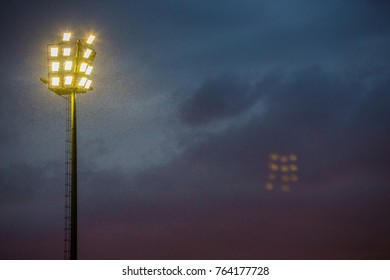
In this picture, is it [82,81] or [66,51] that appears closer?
[82,81]

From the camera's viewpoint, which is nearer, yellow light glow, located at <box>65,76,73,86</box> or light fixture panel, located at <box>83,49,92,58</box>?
yellow light glow, located at <box>65,76,73,86</box>

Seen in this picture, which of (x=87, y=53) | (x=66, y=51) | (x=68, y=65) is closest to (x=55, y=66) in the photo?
(x=68, y=65)

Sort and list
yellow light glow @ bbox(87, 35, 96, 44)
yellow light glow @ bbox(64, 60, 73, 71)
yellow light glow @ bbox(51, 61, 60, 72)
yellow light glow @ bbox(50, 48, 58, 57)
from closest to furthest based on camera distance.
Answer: yellow light glow @ bbox(64, 60, 73, 71) → yellow light glow @ bbox(51, 61, 60, 72) → yellow light glow @ bbox(50, 48, 58, 57) → yellow light glow @ bbox(87, 35, 96, 44)

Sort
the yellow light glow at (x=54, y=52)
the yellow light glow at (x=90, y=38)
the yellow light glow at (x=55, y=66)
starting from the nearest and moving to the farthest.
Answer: the yellow light glow at (x=55, y=66)
the yellow light glow at (x=54, y=52)
the yellow light glow at (x=90, y=38)

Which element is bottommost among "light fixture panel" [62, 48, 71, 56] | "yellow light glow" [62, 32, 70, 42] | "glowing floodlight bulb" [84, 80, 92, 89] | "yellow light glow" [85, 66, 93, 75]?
"glowing floodlight bulb" [84, 80, 92, 89]

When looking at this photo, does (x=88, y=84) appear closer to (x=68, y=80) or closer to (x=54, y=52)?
(x=68, y=80)

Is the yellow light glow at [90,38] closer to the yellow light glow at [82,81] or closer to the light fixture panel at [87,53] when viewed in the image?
the light fixture panel at [87,53]

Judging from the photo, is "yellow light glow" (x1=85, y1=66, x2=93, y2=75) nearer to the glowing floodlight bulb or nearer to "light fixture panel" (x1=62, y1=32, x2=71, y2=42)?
the glowing floodlight bulb
